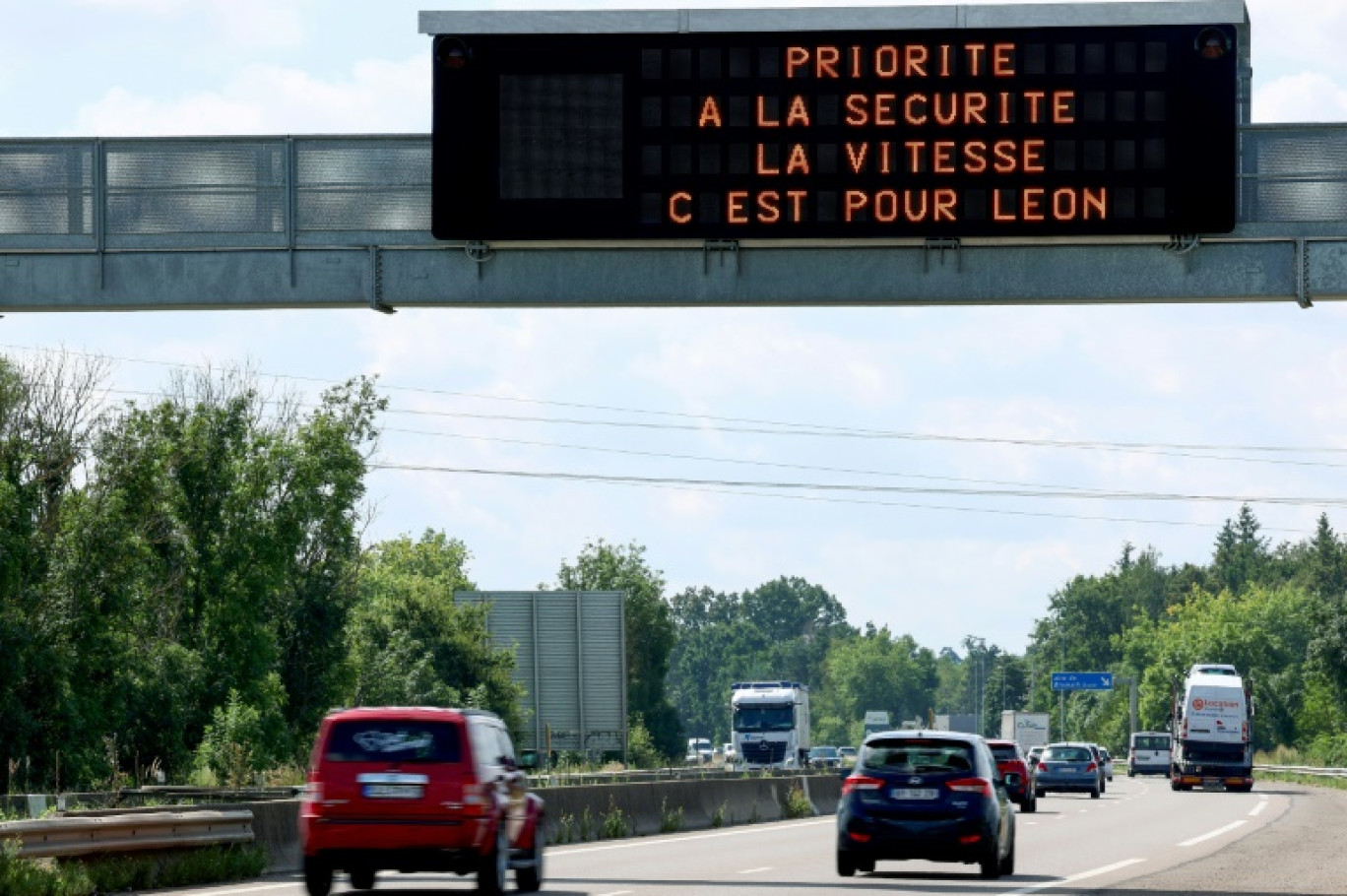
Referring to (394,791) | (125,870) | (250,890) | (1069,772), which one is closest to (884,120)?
(394,791)

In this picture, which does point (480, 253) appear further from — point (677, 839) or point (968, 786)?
point (677, 839)

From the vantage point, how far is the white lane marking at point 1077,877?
75.3 ft

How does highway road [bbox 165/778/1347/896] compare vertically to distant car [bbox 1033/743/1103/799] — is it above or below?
above

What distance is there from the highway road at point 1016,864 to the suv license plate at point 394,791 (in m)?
1.67

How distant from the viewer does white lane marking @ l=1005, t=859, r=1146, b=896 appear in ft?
75.3

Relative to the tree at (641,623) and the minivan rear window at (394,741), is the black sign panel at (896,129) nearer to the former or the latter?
the minivan rear window at (394,741)

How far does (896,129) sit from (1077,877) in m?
8.03

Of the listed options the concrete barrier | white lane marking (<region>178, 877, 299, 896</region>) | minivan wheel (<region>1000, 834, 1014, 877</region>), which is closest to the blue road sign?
the concrete barrier

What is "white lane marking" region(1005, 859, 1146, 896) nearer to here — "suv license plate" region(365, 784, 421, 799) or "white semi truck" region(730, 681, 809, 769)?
"suv license plate" region(365, 784, 421, 799)

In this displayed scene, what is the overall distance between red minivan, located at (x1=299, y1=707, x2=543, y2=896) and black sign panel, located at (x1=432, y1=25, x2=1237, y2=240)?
5696 mm

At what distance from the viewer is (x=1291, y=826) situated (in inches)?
1645

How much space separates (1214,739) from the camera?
74.0 metres

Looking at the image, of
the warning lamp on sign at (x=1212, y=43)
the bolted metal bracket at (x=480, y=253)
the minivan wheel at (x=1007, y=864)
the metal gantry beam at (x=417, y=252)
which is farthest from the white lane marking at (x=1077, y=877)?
the bolted metal bracket at (x=480, y=253)

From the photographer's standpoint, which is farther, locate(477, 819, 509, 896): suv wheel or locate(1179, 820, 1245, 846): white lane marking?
locate(1179, 820, 1245, 846): white lane marking
